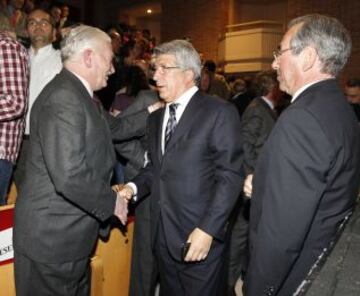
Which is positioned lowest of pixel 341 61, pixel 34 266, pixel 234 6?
pixel 34 266

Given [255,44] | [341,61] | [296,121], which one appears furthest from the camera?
[255,44]

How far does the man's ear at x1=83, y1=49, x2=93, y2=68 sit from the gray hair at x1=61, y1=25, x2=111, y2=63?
0.02 meters

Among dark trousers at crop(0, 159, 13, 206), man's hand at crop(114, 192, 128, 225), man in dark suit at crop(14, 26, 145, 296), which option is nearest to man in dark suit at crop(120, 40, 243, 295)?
man's hand at crop(114, 192, 128, 225)

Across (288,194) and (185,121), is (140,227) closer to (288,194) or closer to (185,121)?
(185,121)

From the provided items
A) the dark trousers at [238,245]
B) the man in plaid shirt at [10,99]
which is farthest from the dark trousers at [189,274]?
the dark trousers at [238,245]

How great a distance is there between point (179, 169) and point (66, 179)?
21.9 inches

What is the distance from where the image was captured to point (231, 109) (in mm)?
2174

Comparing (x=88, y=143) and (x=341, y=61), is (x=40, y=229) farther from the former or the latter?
(x=341, y=61)

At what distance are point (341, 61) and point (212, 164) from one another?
0.79 m

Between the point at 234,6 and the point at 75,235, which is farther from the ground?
the point at 234,6

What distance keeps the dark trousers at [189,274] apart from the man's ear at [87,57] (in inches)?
35.7

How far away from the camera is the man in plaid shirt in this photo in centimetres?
245

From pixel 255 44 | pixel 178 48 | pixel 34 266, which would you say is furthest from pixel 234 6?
pixel 34 266

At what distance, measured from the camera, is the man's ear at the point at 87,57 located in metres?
2.04
